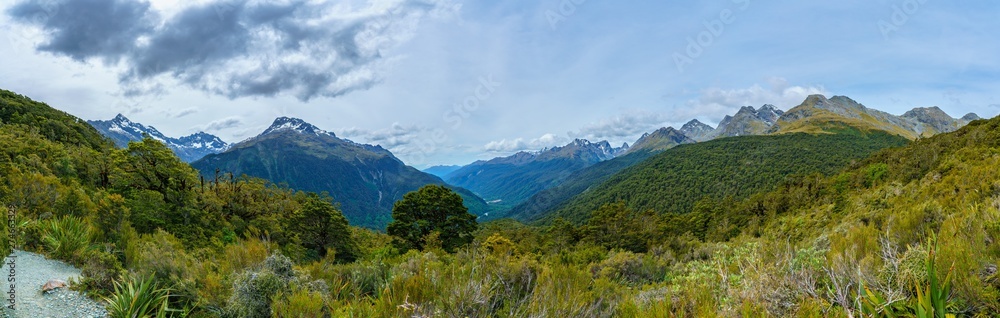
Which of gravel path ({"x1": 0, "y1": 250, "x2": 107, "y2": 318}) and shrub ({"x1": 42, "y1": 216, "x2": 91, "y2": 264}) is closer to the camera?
gravel path ({"x1": 0, "y1": 250, "x2": 107, "y2": 318})

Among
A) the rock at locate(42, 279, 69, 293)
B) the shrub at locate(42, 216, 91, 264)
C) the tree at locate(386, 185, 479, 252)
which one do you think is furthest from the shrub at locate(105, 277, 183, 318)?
the tree at locate(386, 185, 479, 252)

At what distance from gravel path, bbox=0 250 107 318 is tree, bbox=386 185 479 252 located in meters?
21.8

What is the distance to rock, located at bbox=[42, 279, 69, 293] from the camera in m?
5.31

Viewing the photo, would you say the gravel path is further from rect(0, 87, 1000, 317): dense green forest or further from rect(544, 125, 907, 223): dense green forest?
rect(544, 125, 907, 223): dense green forest

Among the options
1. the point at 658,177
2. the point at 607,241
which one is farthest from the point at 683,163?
the point at 607,241

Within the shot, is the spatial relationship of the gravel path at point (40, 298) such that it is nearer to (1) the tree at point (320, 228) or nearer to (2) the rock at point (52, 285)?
(2) the rock at point (52, 285)

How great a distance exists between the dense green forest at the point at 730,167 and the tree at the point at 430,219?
98951mm

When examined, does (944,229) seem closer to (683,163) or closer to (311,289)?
(311,289)

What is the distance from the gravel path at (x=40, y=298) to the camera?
192 inches

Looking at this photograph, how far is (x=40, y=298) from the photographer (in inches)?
203

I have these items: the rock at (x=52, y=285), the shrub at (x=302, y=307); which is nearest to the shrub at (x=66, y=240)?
the rock at (x=52, y=285)

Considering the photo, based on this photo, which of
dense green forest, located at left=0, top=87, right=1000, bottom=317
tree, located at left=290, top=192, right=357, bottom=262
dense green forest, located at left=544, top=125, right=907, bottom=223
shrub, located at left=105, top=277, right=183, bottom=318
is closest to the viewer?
dense green forest, located at left=0, top=87, right=1000, bottom=317

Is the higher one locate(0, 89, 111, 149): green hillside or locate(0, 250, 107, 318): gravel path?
locate(0, 89, 111, 149): green hillside

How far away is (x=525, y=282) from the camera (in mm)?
5871
